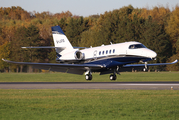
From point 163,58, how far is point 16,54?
43330 millimetres

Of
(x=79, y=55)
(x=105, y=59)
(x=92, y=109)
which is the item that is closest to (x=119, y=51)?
(x=105, y=59)

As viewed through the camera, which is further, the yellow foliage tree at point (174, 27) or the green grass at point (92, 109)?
the yellow foliage tree at point (174, 27)

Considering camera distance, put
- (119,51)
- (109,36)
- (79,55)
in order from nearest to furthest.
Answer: (119,51) < (79,55) < (109,36)

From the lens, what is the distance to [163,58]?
7619 cm

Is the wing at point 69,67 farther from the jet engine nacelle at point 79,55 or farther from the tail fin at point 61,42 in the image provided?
the tail fin at point 61,42

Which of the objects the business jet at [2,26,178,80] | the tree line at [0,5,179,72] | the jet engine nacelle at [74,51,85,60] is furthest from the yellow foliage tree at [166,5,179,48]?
the jet engine nacelle at [74,51,85,60]

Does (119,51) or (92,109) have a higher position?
(119,51)

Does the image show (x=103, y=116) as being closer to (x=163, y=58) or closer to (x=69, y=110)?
(x=69, y=110)

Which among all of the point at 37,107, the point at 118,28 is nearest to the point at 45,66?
the point at 37,107

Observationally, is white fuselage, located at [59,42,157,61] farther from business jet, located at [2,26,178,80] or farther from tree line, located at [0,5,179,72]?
tree line, located at [0,5,179,72]

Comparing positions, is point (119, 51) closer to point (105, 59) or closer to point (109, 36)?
point (105, 59)

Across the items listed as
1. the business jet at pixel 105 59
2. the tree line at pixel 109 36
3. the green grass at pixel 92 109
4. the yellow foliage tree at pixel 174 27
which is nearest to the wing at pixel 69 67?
the business jet at pixel 105 59

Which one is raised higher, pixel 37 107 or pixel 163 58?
pixel 163 58

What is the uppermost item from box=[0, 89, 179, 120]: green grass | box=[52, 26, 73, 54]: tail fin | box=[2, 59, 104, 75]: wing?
box=[52, 26, 73, 54]: tail fin
